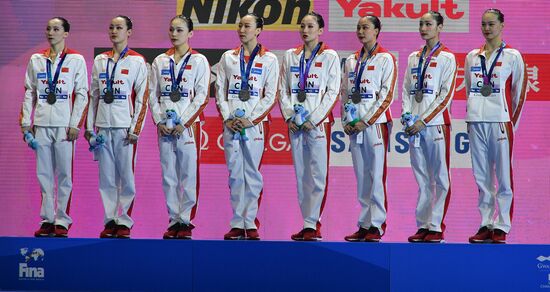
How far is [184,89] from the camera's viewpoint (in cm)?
745

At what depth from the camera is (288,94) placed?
296 inches

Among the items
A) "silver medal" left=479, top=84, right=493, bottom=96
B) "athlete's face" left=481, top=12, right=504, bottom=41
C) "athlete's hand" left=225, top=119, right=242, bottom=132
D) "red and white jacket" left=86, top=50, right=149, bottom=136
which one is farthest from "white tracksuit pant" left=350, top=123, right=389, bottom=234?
"red and white jacket" left=86, top=50, right=149, bottom=136

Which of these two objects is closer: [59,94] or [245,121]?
[245,121]

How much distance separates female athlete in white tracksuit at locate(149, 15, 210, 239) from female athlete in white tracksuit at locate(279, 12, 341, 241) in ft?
2.29

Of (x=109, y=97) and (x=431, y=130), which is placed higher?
(x=109, y=97)

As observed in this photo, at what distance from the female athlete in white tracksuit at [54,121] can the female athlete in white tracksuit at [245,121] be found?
116 cm

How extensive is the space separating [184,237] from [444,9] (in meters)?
3.49

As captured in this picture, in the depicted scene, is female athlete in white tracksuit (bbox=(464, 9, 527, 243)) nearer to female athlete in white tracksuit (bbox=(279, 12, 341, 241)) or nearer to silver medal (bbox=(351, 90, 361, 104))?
silver medal (bbox=(351, 90, 361, 104))

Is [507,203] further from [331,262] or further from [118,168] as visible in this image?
[118,168]

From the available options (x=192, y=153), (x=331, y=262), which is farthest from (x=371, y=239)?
(x=192, y=153)

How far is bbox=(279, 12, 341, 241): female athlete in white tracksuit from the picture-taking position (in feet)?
24.2

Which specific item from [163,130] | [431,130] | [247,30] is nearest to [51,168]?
[163,130]

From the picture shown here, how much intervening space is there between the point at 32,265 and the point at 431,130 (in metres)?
3.23

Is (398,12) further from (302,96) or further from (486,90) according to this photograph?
(302,96)
